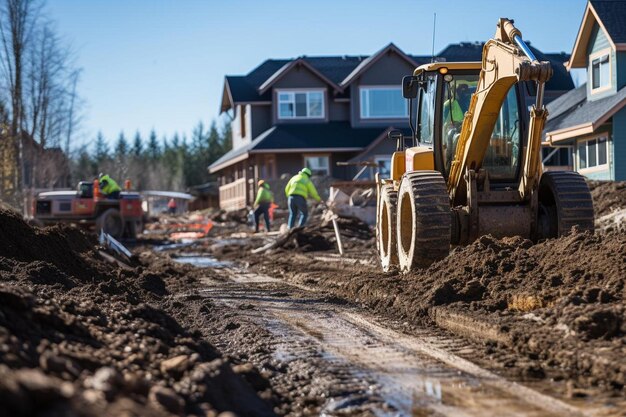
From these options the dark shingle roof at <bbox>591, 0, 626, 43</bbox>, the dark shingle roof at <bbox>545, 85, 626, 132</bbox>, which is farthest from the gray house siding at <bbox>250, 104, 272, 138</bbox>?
the dark shingle roof at <bbox>591, 0, 626, 43</bbox>

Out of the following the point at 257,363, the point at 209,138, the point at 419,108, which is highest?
the point at 209,138

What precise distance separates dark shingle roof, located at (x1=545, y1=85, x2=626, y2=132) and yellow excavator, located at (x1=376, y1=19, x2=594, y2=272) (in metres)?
17.4

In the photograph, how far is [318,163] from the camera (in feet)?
142

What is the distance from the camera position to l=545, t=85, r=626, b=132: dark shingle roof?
29312 millimetres

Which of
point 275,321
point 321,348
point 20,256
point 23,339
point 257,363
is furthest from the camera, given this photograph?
point 20,256

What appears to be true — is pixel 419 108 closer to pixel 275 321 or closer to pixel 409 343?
pixel 275 321

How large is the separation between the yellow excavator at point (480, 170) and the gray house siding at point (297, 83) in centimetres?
3066

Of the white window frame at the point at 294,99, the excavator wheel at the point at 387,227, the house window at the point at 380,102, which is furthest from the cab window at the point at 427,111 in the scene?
the white window frame at the point at 294,99

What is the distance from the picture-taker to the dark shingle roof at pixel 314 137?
4184 centimetres

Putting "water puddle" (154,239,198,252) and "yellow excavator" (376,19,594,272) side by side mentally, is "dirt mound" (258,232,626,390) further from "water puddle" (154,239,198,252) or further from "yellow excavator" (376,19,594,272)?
"water puddle" (154,239,198,252)

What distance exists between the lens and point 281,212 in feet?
120

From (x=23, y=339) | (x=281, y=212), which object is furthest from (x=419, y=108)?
(x=281, y=212)

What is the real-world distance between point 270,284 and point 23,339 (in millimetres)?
9259

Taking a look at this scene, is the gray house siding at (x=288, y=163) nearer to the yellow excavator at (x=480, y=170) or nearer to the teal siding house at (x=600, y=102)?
the teal siding house at (x=600, y=102)
